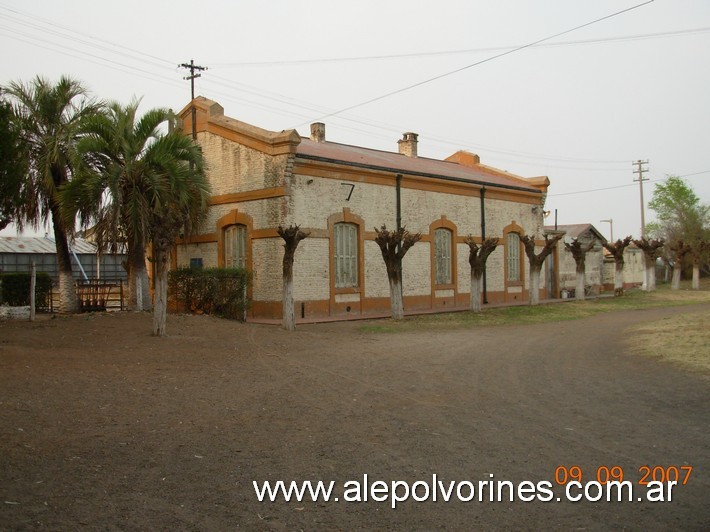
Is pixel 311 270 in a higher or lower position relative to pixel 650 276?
higher

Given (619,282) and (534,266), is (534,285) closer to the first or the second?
(534,266)

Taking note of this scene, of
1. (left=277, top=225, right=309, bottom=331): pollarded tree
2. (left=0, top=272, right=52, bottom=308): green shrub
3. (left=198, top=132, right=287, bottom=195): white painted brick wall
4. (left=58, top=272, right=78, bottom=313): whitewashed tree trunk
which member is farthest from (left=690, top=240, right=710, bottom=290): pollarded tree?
(left=0, top=272, right=52, bottom=308): green shrub

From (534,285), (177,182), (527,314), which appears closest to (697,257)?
(534,285)

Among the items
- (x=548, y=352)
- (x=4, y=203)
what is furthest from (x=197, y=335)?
(x=548, y=352)

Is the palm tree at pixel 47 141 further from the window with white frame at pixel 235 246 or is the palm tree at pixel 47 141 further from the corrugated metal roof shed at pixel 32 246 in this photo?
the corrugated metal roof shed at pixel 32 246

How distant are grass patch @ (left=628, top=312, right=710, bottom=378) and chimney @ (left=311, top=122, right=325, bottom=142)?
15162 millimetres

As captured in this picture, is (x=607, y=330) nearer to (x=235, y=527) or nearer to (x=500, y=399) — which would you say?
(x=500, y=399)

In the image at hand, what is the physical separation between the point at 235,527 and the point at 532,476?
8.51 ft

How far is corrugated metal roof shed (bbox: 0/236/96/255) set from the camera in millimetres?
36875

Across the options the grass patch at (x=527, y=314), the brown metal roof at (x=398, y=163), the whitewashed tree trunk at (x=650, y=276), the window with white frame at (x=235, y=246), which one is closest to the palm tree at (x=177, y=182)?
the window with white frame at (x=235, y=246)

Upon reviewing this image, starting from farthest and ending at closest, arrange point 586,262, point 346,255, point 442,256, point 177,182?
point 586,262 → point 442,256 → point 346,255 → point 177,182

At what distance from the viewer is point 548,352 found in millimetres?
13938

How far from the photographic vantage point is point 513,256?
31.6 meters

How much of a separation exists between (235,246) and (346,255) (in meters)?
3.71
